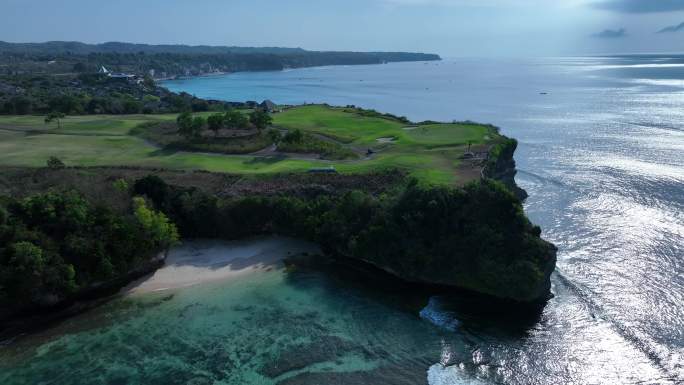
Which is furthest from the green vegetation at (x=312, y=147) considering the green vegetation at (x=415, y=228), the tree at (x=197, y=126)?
the green vegetation at (x=415, y=228)

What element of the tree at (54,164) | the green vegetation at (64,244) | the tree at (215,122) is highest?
the tree at (215,122)

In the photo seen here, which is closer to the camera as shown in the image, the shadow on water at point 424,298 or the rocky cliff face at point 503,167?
the shadow on water at point 424,298

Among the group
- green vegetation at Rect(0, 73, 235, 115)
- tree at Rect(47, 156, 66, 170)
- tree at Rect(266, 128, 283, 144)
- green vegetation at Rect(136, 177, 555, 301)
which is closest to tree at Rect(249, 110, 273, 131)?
tree at Rect(266, 128, 283, 144)

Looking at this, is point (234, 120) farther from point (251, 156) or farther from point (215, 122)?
point (251, 156)

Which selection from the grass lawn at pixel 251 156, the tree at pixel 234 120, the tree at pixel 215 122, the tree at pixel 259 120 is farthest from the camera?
the tree at pixel 234 120

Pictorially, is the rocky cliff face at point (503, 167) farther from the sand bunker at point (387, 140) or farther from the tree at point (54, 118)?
the tree at point (54, 118)

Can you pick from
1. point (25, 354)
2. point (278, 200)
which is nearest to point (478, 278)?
point (278, 200)

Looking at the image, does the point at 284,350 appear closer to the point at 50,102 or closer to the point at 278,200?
the point at 278,200
